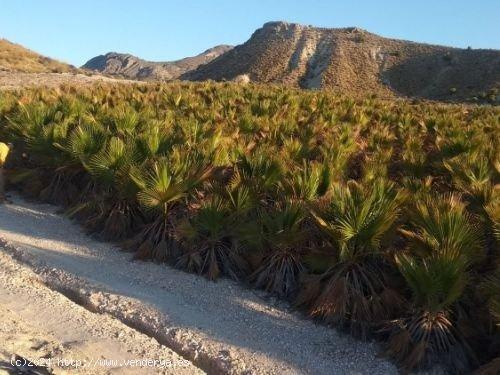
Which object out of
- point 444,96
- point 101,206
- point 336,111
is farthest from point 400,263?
point 444,96

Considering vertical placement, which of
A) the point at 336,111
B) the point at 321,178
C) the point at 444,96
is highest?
the point at 444,96

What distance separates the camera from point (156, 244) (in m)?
8.42

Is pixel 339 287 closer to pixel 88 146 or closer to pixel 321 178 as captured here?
pixel 321 178

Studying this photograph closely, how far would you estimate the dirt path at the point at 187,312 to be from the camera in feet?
18.4

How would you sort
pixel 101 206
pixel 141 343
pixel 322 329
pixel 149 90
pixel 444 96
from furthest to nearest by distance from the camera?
pixel 444 96 → pixel 149 90 → pixel 101 206 → pixel 322 329 → pixel 141 343

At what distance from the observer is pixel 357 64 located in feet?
259

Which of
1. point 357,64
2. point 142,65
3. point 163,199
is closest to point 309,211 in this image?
point 163,199

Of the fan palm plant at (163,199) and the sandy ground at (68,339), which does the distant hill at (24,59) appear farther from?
the sandy ground at (68,339)

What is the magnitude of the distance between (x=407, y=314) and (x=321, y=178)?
8.87ft

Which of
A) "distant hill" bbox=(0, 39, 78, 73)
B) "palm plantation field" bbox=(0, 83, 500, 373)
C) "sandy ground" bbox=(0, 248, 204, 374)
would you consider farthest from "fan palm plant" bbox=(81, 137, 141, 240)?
"distant hill" bbox=(0, 39, 78, 73)

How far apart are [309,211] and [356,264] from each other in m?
0.92

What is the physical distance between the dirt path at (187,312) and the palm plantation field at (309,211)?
30 cm

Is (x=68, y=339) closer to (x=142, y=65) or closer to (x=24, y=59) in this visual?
(x=24, y=59)

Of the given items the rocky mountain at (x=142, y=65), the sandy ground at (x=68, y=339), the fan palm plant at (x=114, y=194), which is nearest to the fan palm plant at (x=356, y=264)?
the sandy ground at (x=68, y=339)
